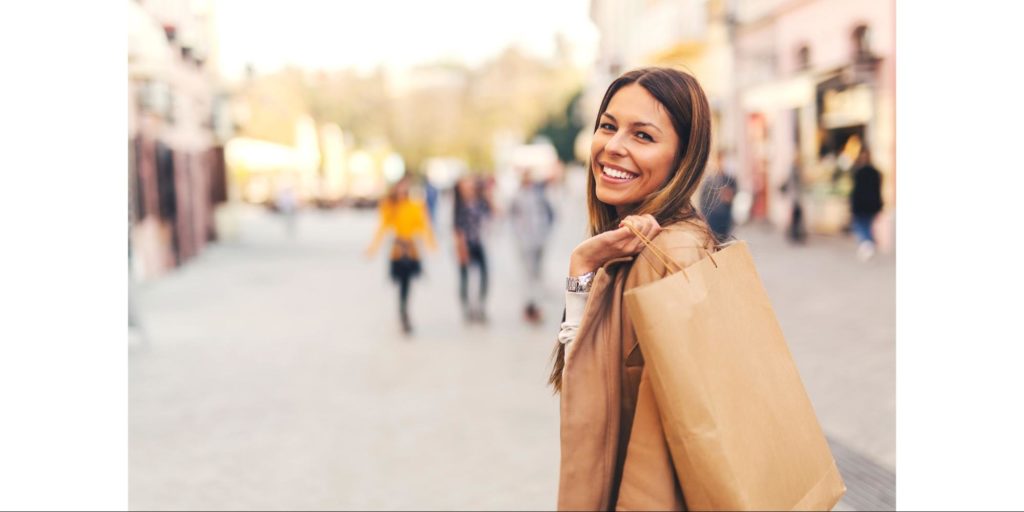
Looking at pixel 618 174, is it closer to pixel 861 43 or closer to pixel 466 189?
pixel 466 189

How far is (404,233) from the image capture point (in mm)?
11641

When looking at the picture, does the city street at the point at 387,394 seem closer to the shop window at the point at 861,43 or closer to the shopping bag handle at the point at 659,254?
the shopping bag handle at the point at 659,254

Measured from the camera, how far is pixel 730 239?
8.41ft

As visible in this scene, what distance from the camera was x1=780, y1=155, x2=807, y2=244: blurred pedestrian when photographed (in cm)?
2002

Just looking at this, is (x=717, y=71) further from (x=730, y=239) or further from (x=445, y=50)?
(x=445, y=50)

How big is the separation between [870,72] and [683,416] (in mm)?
18269

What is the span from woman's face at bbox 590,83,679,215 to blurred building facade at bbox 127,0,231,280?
30.6 ft

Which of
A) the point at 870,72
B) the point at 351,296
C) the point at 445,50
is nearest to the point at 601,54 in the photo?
the point at 870,72

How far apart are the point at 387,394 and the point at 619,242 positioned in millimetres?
6208

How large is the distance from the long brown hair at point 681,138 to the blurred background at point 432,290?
0.28 m

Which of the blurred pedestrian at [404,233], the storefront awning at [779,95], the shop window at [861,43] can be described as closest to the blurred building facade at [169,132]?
the blurred pedestrian at [404,233]

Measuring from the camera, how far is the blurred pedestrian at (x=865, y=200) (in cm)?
1633
